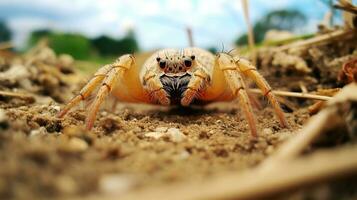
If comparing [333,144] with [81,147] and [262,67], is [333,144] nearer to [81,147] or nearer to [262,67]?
[81,147]

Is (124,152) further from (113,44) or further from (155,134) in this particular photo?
(113,44)

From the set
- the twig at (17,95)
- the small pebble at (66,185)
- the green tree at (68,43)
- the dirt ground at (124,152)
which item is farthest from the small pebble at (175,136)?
the green tree at (68,43)

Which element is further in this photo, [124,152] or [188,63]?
[188,63]

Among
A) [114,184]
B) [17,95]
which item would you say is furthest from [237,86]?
[17,95]

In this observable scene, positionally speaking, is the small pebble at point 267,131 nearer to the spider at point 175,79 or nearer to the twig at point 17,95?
the spider at point 175,79

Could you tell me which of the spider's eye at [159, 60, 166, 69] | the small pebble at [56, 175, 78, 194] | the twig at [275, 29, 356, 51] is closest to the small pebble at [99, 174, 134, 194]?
the small pebble at [56, 175, 78, 194]
